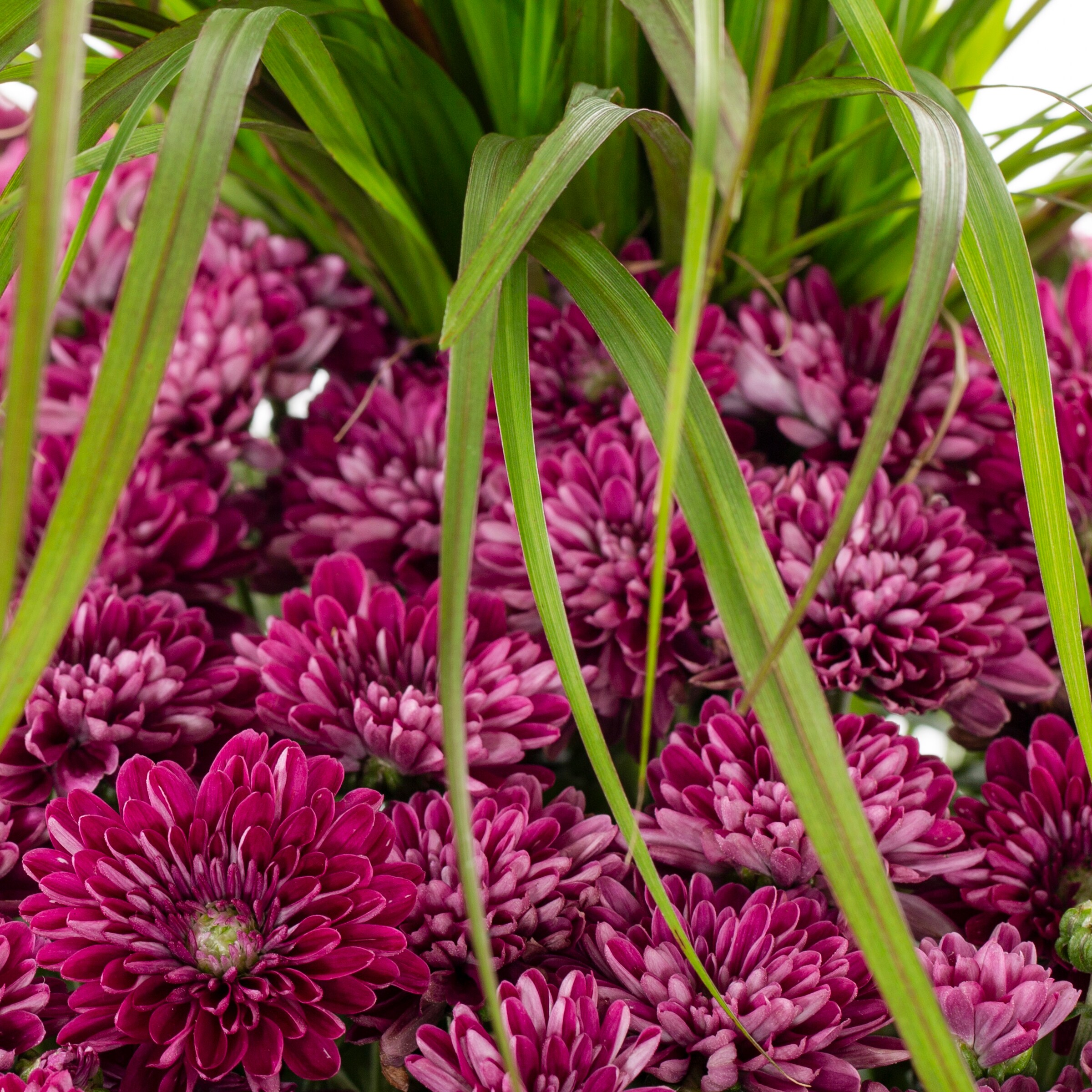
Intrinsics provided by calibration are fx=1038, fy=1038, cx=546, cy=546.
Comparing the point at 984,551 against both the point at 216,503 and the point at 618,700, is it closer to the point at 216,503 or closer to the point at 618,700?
the point at 618,700

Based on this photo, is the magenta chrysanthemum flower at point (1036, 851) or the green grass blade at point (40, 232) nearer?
the green grass blade at point (40, 232)

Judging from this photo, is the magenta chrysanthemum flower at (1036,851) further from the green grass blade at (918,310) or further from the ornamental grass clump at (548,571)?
the green grass blade at (918,310)

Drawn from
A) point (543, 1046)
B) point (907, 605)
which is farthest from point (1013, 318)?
Result: point (543, 1046)

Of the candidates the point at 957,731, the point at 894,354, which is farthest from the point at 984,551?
the point at 894,354

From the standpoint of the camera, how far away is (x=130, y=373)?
18 centimetres

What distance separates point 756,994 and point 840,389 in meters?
0.22

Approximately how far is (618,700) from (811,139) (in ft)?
0.67

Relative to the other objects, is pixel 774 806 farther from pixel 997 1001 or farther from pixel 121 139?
pixel 121 139

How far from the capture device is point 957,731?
1.13 ft

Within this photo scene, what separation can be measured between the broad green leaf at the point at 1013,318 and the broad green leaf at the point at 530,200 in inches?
2.4

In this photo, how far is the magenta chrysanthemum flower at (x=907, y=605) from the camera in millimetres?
310

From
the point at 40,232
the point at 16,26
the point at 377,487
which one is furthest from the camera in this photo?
the point at 377,487

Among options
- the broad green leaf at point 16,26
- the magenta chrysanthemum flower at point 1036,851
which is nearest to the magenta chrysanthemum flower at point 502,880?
the magenta chrysanthemum flower at point 1036,851

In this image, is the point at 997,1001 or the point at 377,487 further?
→ the point at 377,487
